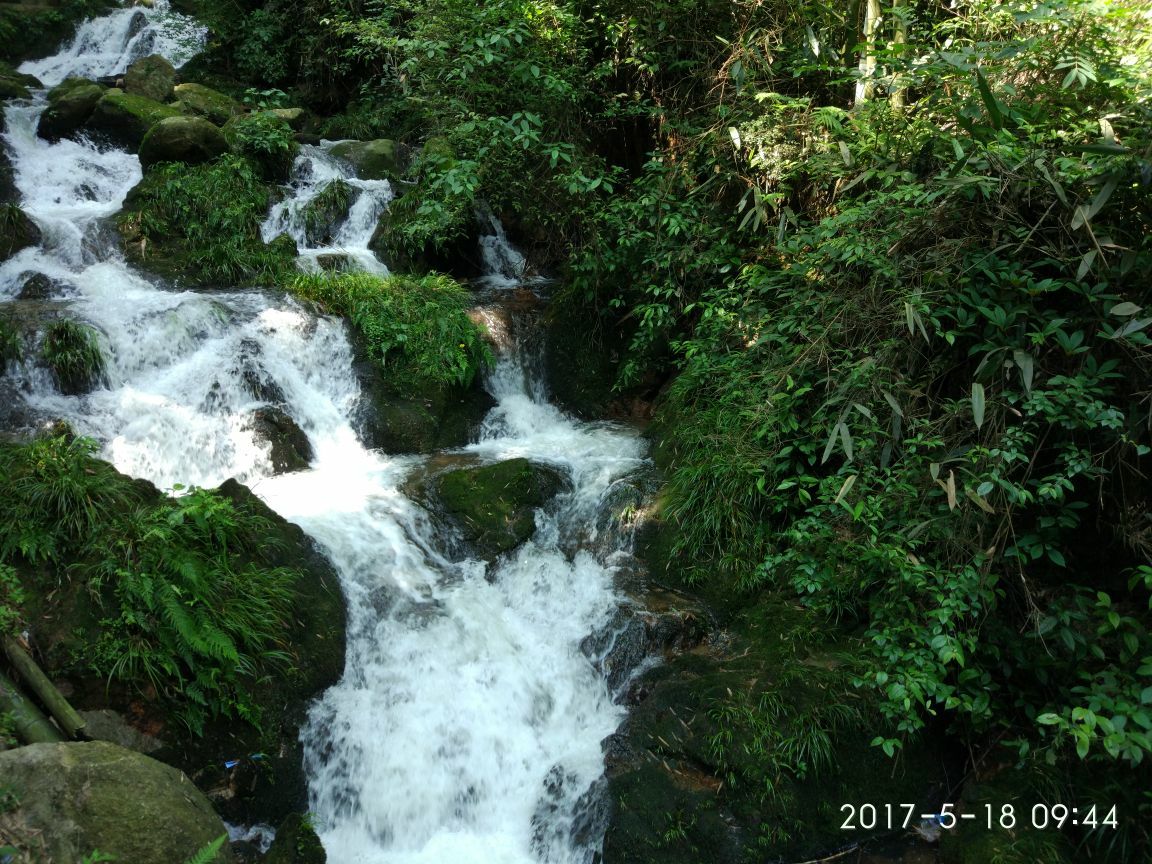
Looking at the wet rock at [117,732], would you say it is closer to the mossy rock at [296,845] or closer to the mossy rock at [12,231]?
the mossy rock at [296,845]

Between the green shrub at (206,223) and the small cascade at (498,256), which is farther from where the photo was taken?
the small cascade at (498,256)

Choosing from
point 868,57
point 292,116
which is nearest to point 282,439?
point 868,57

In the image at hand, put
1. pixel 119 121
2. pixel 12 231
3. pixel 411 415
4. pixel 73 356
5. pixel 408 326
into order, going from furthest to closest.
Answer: pixel 119 121 → pixel 12 231 → pixel 408 326 → pixel 411 415 → pixel 73 356

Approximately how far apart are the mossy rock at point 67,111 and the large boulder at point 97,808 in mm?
10826

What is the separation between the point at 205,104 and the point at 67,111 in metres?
2.19

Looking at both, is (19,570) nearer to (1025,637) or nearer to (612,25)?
(1025,637)

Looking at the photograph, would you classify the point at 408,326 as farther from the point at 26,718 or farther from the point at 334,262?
the point at 26,718

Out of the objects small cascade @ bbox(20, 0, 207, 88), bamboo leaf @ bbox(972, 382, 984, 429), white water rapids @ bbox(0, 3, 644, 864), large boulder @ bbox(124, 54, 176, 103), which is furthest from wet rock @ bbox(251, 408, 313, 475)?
small cascade @ bbox(20, 0, 207, 88)

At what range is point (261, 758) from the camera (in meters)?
4.45

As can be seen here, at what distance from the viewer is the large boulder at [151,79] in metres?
13.0

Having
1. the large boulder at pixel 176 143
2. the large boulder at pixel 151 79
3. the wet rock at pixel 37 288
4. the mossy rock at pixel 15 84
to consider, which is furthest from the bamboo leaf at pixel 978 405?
the mossy rock at pixel 15 84

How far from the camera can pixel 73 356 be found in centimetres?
682

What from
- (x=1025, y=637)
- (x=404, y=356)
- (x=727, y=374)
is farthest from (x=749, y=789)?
(x=404, y=356)

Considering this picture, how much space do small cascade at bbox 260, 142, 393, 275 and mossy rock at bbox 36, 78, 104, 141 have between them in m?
3.52
